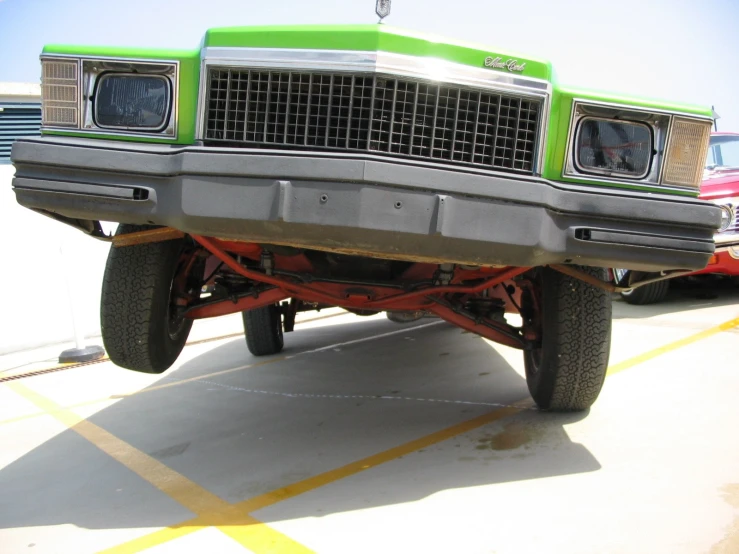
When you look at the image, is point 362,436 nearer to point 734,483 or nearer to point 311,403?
point 311,403

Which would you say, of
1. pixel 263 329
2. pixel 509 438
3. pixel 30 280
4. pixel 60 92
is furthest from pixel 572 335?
pixel 30 280

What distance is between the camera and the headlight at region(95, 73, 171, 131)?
235cm

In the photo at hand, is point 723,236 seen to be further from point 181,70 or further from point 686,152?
point 181,70

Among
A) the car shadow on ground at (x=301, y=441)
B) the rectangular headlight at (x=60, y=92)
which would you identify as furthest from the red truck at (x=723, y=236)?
the rectangular headlight at (x=60, y=92)

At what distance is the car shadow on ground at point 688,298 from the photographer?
246 inches

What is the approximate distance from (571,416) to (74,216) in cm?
251

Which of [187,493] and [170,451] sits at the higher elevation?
[187,493]

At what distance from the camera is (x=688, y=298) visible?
6.96 metres

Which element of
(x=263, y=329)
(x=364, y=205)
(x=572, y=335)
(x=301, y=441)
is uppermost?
(x=364, y=205)

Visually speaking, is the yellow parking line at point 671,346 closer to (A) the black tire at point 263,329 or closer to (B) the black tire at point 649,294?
(B) the black tire at point 649,294

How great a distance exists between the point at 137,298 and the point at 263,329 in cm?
208

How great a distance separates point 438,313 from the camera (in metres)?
3.06

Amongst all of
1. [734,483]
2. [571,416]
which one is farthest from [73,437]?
[734,483]

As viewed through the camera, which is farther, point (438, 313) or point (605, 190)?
point (438, 313)
